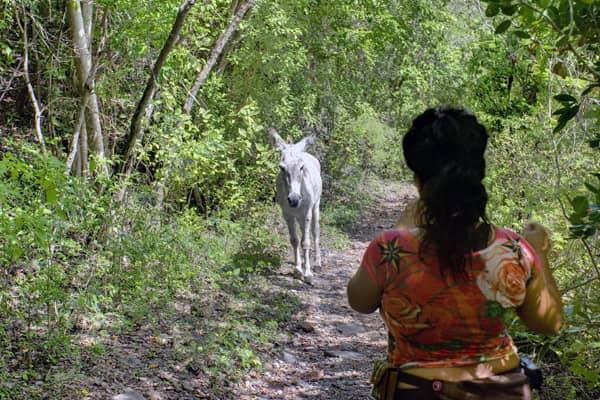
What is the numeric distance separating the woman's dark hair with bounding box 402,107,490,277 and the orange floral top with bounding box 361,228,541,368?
5cm

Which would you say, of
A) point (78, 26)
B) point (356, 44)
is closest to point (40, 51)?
point (78, 26)

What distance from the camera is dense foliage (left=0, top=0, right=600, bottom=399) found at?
15.0 ft

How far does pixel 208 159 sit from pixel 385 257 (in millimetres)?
6885

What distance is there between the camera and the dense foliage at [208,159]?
4.56 metres

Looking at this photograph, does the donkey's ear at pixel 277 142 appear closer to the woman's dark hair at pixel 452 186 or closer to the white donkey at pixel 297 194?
the white donkey at pixel 297 194

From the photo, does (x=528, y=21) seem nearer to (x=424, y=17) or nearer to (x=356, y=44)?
(x=356, y=44)

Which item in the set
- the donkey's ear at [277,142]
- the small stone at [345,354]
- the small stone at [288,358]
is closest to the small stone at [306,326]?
the small stone at [345,354]

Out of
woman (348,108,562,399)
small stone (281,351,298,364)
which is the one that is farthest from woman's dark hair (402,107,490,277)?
small stone (281,351,298,364)

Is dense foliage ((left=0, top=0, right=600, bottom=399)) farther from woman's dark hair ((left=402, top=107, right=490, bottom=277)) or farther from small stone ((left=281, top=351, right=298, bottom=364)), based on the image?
woman's dark hair ((left=402, top=107, right=490, bottom=277))

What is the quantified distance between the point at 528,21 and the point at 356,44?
13.2 metres

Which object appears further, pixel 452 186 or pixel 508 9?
pixel 508 9

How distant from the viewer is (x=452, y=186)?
2.13m

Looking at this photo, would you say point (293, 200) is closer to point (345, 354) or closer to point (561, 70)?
point (345, 354)

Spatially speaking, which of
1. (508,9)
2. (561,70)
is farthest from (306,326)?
(508,9)
